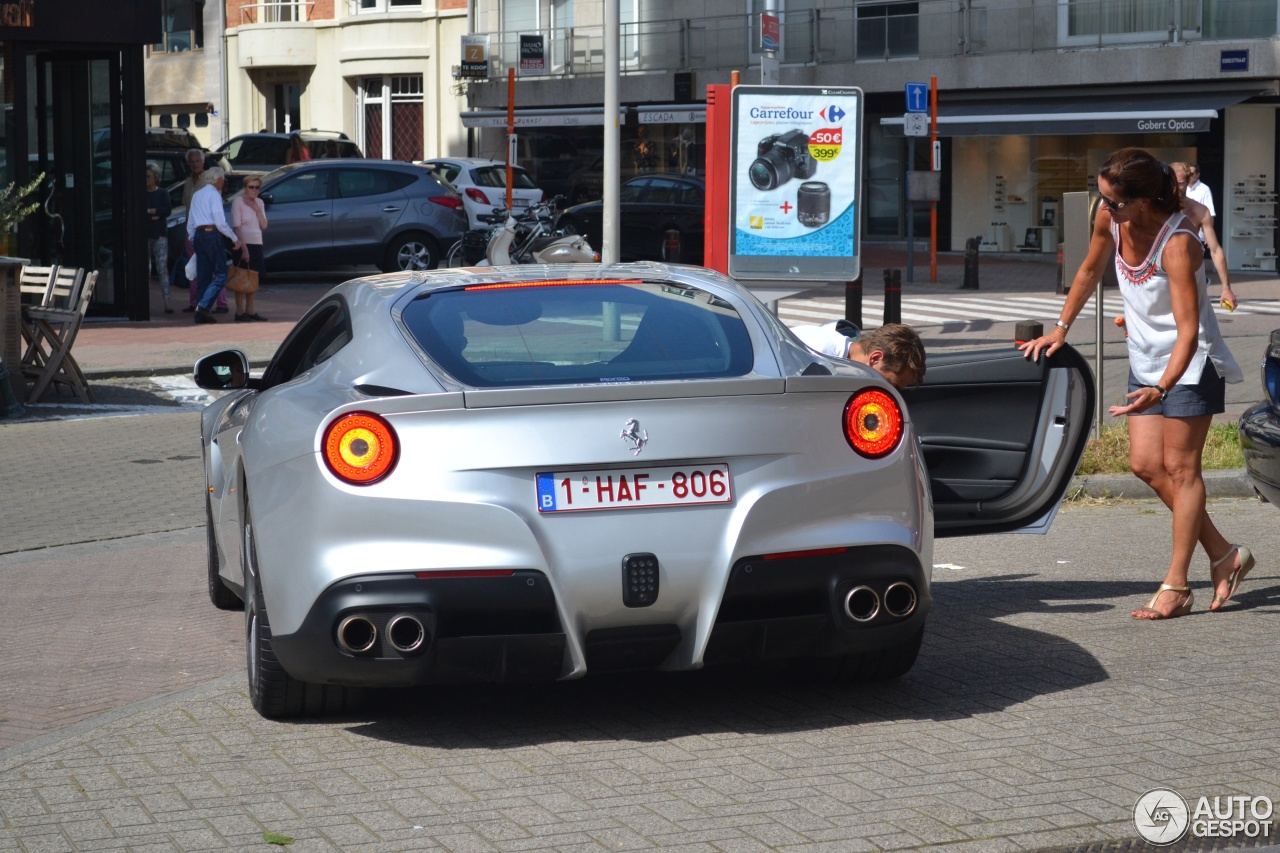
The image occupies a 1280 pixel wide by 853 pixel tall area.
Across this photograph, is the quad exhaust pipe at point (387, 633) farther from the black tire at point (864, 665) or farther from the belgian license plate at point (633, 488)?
the black tire at point (864, 665)

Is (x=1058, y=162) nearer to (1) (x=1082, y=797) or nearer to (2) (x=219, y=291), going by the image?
(2) (x=219, y=291)

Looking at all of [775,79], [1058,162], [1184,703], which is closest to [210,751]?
[1184,703]

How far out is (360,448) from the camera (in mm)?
4656

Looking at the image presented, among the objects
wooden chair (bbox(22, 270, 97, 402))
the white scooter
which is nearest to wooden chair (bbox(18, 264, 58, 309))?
wooden chair (bbox(22, 270, 97, 402))

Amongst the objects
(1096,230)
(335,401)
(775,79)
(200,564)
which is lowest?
(200,564)

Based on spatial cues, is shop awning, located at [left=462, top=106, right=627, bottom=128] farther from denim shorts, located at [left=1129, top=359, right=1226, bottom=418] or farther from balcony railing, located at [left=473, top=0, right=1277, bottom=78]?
denim shorts, located at [left=1129, top=359, right=1226, bottom=418]

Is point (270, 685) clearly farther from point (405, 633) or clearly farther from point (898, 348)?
point (898, 348)

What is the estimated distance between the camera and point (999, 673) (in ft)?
18.6

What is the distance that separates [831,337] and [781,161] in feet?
25.0

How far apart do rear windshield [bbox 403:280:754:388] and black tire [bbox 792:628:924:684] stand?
1054mm

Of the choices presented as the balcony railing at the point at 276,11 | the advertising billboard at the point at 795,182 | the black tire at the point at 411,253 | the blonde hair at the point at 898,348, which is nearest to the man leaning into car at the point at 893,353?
the blonde hair at the point at 898,348

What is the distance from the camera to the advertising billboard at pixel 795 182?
44.8 ft

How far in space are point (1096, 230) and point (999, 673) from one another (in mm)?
1903

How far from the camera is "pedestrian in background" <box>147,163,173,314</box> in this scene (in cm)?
2117
